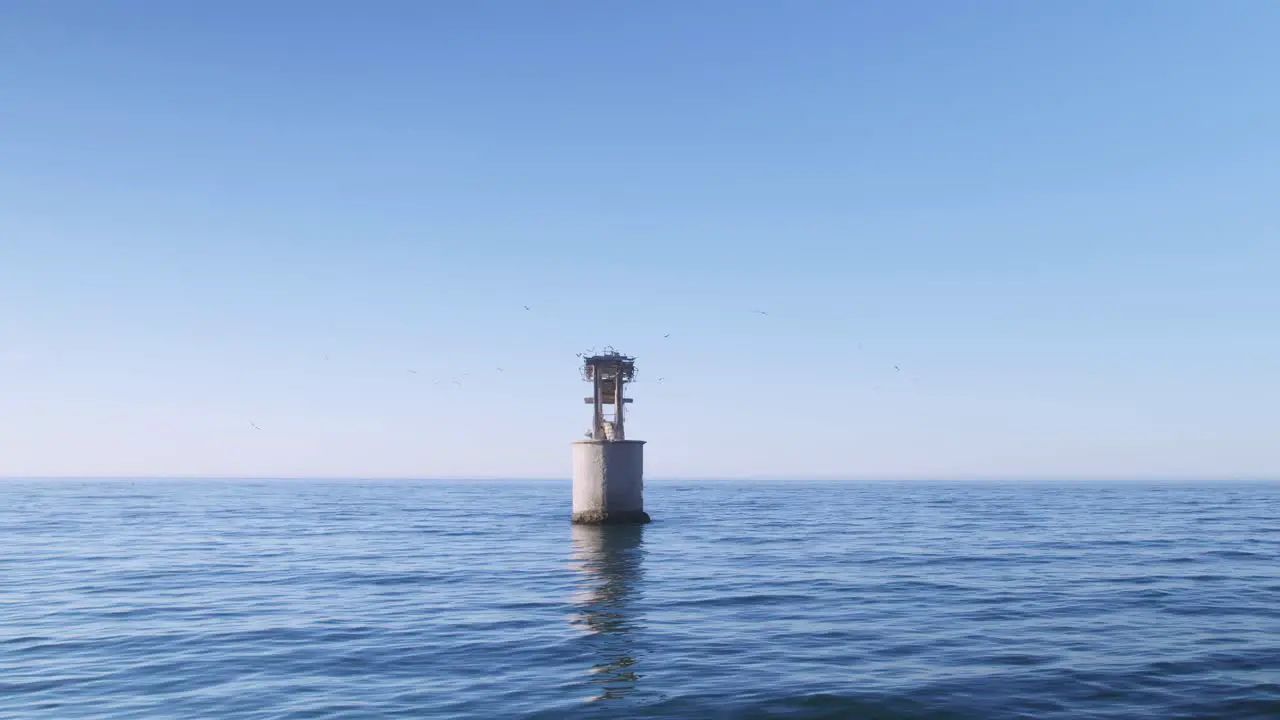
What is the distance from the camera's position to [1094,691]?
1758 centimetres

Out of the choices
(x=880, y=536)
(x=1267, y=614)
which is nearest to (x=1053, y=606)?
(x=1267, y=614)

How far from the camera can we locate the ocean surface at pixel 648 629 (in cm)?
1752

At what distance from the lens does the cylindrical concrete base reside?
194 ft

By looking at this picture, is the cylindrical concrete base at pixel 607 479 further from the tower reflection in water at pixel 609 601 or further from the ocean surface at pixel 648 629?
the ocean surface at pixel 648 629

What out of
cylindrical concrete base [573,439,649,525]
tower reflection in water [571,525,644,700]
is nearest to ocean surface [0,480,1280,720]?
tower reflection in water [571,525,644,700]

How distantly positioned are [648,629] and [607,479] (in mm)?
33949

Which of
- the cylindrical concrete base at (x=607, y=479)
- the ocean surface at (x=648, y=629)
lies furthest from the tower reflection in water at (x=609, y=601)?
the cylindrical concrete base at (x=607, y=479)

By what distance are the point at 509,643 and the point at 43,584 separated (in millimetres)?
23285

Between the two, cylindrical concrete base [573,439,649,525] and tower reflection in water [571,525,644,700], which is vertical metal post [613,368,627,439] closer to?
cylindrical concrete base [573,439,649,525]

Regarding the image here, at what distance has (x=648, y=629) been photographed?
25375mm

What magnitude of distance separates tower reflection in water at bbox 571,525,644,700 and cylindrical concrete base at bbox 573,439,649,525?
2522 mm

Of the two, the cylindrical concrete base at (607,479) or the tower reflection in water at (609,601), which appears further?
the cylindrical concrete base at (607,479)

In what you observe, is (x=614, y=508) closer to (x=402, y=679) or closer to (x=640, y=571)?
(x=640, y=571)

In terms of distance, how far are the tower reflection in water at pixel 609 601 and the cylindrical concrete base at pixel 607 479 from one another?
2.52m
